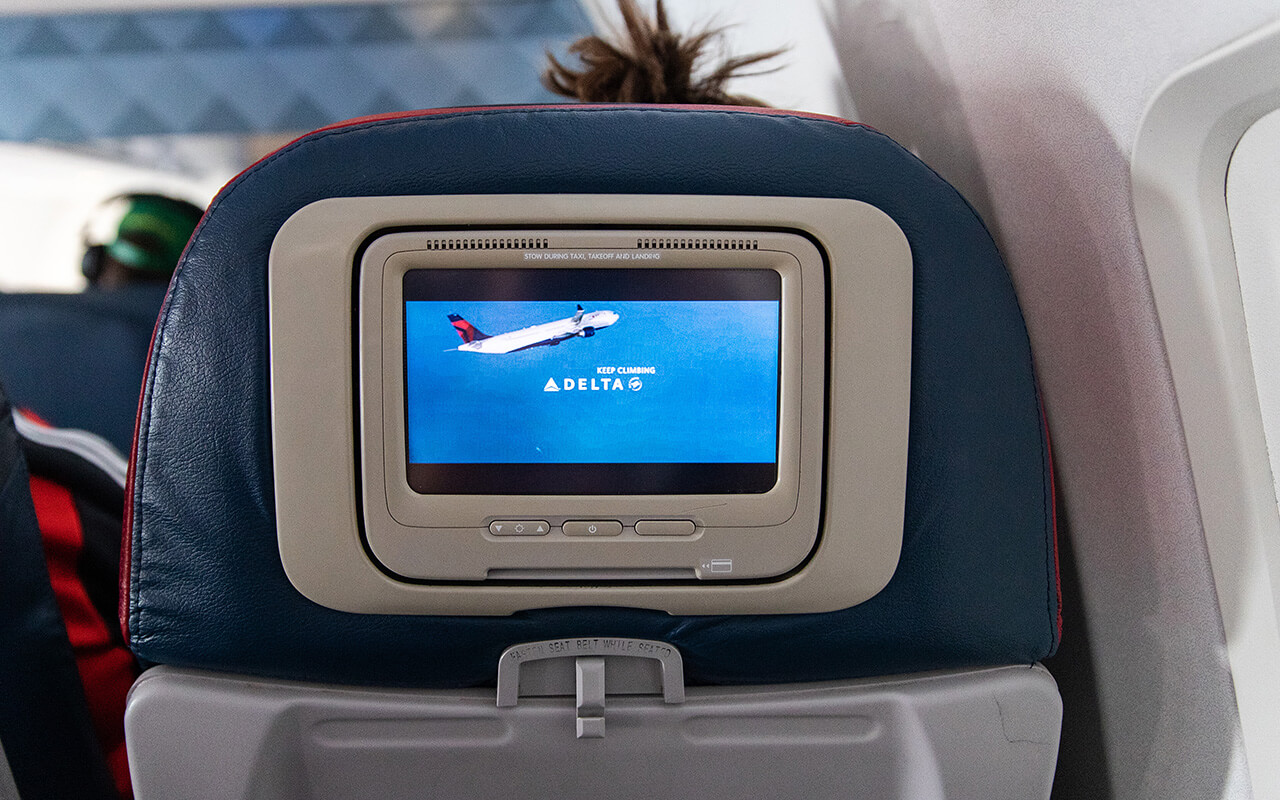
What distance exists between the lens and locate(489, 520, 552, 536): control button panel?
862 mm

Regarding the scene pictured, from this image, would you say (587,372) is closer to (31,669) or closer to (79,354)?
(31,669)

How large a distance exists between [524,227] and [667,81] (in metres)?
0.83

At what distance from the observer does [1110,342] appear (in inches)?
38.8

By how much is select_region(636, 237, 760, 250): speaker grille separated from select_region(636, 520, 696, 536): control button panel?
28 cm

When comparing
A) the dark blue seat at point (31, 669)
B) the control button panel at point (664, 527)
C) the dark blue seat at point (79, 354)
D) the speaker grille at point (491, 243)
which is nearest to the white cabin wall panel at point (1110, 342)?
the control button panel at point (664, 527)

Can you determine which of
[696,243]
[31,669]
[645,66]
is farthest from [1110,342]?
[31,669]

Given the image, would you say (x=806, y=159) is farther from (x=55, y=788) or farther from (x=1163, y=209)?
(x=55, y=788)

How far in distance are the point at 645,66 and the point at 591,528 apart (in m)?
0.99

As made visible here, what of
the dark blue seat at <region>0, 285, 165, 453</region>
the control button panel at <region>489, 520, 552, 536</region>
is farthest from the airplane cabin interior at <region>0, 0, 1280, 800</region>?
the dark blue seat at <region>0, 285, 165, 453</region>

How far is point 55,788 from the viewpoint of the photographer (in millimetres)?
988

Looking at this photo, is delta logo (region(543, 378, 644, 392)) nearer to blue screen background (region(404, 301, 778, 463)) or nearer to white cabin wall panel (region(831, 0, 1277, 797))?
blue screen background (region(404, 301, 778, 463))

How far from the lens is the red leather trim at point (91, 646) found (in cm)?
120

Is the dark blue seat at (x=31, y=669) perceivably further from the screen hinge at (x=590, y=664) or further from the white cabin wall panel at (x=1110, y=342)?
→ the white cabin wall panel at (x=1110, y=342)

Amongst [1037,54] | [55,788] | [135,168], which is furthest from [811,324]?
[135,168]
